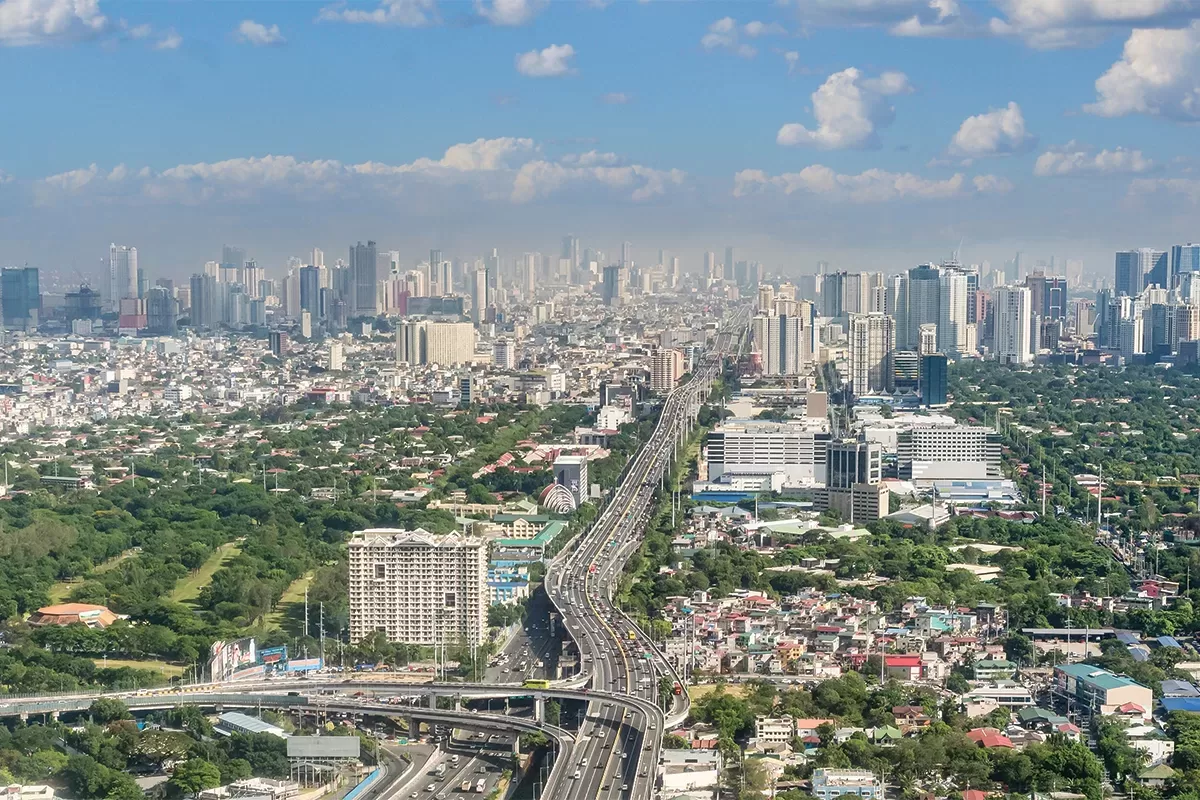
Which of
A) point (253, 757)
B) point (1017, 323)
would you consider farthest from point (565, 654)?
point (1017, 323)

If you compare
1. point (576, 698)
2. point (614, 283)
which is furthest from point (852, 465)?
point (614, 283)

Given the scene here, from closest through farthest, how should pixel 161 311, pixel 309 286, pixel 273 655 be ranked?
1. pixel 273 655
2. pixel 161 311
3. pixel 309 286

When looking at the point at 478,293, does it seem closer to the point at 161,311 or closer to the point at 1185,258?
the point at 161,311

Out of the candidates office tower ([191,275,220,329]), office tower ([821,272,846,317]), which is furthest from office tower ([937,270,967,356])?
office tower ([191,275,220,329])

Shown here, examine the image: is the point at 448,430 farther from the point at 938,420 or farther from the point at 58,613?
the point at 58,613

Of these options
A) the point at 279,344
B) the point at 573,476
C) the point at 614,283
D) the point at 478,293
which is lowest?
the point at 573,476

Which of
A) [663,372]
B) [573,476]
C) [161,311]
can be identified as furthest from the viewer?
[161,311]

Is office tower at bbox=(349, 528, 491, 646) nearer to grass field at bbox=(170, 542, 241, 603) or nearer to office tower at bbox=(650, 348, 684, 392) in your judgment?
grass field at bbox=(170, 542, 241, 603)
